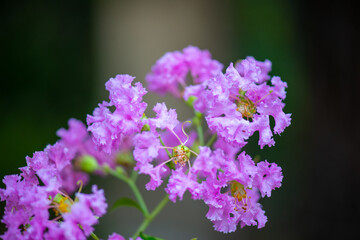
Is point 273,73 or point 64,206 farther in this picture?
point 273,73

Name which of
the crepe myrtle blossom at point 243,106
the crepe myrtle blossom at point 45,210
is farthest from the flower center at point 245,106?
the crepe myrtle blossom at point 45,210

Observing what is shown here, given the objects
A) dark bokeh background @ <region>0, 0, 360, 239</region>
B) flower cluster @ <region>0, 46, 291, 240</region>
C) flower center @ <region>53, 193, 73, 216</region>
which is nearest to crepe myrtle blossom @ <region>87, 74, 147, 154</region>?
flower cluster @ <region>0, 46, 291, 240</region>

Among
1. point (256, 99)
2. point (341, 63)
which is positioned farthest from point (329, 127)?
point (256, 99)

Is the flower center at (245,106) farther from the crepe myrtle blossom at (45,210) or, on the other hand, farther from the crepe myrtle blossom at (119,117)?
the crepe myrtle blossom at (45,210)

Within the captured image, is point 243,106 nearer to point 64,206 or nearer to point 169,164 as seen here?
point 169,164

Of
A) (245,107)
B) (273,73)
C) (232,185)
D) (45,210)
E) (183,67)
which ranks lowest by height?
(45,210)

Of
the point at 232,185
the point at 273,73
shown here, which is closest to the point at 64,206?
the point at 232,185
